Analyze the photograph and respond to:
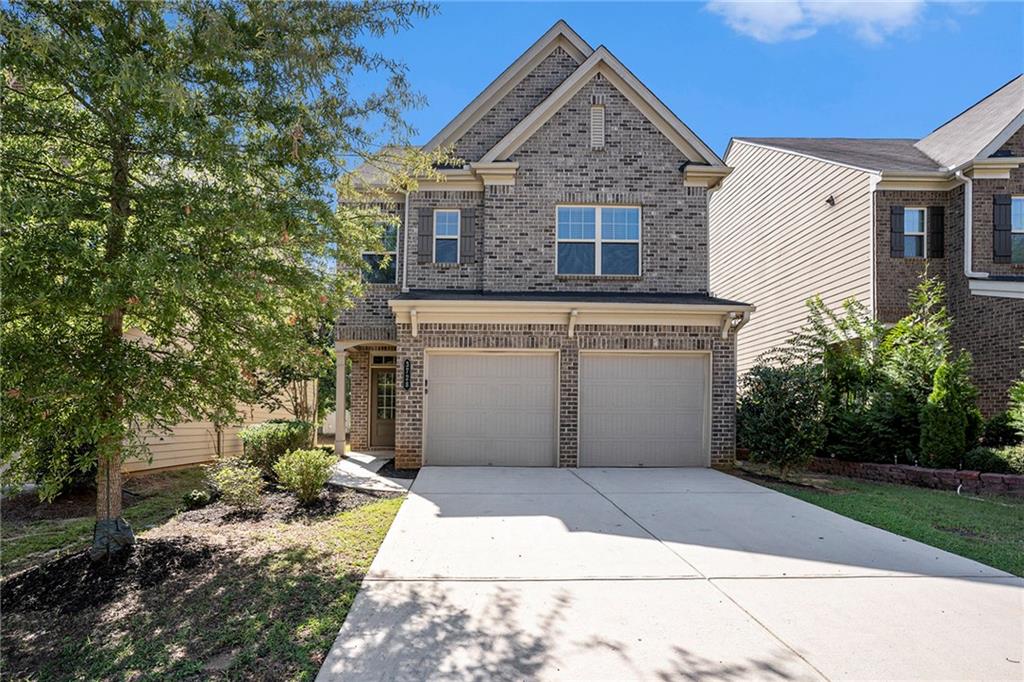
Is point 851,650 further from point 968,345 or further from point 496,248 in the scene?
point 968,345

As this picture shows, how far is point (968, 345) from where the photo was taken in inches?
470

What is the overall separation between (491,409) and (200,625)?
6.75 meters

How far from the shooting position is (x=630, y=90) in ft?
38.4

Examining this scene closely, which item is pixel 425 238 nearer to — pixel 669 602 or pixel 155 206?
pixel 155 206

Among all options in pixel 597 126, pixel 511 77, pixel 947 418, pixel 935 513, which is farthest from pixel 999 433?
pixel 511 77

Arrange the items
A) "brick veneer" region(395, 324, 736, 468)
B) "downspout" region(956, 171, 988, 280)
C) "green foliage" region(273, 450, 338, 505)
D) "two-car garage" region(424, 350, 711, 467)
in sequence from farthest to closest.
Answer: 1. "downspout" region(956, 171, 988, 280)
2. "two-car garage" region(424, 350, 711, 467)
3. "brick veneer" region(395, 324, 736, 468)
4. "green foliage" region(273, 450, 338, 505)

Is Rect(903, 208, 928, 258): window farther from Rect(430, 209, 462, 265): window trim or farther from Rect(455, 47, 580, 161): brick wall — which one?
Rect(430, 209, 462, 265): window trim

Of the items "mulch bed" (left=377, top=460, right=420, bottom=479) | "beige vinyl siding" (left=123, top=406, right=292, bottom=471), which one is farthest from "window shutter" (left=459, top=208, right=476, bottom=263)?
"beige vinyl siding" (left=123, top=406, right=292, bottom=471)

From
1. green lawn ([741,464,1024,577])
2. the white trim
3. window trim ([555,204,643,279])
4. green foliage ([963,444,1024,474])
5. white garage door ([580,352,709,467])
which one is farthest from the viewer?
window trim ([555,204,643,279])

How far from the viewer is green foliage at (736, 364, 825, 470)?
9266 millimetres

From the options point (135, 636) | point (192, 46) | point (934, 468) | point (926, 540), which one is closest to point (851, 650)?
point (926, 540)

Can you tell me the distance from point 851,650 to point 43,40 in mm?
6796

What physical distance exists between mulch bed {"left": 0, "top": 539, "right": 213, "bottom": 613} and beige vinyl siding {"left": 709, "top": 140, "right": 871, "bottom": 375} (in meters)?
14.1

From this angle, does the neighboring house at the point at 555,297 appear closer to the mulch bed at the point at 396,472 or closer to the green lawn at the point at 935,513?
the mulch bed at the point at 396,472
